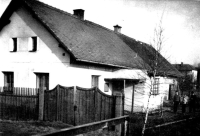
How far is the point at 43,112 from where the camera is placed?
948 cm

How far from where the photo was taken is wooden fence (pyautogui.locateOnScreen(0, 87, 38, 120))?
9641 mm

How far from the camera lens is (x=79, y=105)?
8.78 metres

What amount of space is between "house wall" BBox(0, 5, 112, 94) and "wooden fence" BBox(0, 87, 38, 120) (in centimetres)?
247

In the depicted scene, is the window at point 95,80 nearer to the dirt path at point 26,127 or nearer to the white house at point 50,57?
the white house at point 50,57

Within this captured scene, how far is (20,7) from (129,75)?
9325mm

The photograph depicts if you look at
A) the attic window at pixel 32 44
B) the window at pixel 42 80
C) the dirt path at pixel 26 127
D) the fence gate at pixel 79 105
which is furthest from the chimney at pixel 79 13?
the dirt path at pixel 26 127

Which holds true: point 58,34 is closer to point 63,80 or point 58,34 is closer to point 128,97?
point 63,80

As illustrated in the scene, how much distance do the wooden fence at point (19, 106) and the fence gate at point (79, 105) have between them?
3.25ft

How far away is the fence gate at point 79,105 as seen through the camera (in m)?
8.73

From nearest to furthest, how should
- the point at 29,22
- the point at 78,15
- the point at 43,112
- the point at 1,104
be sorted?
the point at 43,112 → the point at 1,104 → the point at 29,22 → the point at 78,15

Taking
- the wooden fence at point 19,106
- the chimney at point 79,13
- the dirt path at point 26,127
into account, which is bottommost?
the dirt path at point 26,127

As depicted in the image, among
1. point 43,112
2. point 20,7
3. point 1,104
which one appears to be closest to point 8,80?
point 1,104

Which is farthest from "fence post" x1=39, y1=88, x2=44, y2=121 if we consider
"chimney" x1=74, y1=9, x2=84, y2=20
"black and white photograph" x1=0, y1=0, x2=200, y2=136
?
"chimney" x1=74, y1=9, x2=84, y2=20

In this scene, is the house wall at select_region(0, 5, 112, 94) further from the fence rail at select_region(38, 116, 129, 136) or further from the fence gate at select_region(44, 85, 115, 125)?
the fence rail at select_region(38, 116, 129, 136)
